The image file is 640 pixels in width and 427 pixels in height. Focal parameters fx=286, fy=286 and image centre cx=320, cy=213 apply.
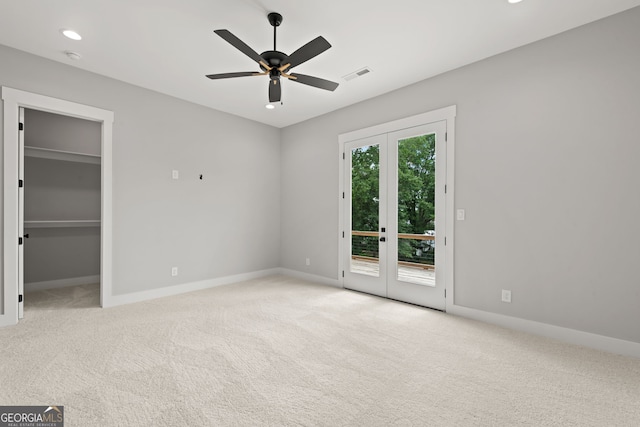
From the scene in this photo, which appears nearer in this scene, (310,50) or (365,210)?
(310,50)

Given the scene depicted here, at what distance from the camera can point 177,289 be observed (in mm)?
4398

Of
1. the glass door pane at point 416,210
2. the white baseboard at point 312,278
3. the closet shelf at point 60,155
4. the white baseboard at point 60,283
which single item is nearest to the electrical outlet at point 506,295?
the glass door pane at point 416,210

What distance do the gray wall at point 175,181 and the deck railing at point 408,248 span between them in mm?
2051

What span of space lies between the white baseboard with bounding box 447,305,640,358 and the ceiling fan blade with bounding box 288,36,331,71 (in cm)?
320

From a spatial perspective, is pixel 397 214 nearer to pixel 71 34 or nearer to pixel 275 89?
pixel 275 89

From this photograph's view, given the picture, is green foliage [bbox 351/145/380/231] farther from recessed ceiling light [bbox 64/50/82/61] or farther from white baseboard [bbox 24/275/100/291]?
white baseboard [bbox 24/275/100/291]

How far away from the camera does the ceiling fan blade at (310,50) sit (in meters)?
2.17

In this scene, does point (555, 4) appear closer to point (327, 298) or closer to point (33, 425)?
point (327, 298)

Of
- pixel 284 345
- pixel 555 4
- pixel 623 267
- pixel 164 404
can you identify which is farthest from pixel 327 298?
pixel 555 4

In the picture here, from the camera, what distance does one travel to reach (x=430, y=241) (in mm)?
3734

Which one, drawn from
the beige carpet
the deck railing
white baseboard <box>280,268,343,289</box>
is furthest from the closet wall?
the deck railing

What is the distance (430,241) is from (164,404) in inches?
126

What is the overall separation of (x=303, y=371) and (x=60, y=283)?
4862 mm

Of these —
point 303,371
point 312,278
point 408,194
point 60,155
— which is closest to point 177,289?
point 312,278
